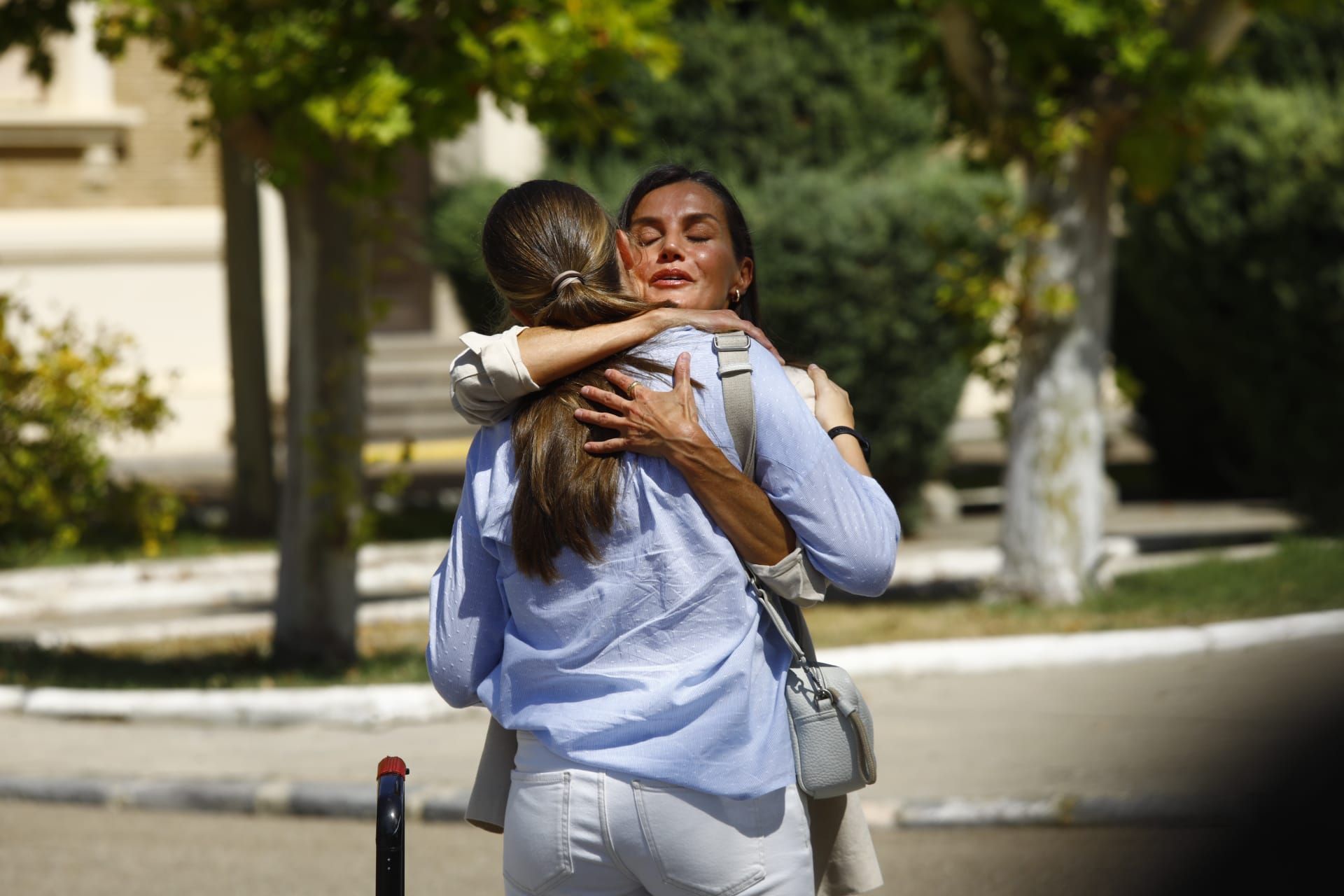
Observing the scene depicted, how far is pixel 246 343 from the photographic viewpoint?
12969 mm

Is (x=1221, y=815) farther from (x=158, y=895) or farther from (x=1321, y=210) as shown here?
(x=1321, y=210)

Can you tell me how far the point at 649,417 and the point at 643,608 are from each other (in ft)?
0.92

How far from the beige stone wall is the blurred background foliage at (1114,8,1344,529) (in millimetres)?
10157

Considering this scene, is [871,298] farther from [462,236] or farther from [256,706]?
[256,706]

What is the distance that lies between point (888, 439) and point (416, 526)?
4.04m

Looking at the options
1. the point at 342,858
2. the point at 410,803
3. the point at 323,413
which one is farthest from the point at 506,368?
the point at 323,413

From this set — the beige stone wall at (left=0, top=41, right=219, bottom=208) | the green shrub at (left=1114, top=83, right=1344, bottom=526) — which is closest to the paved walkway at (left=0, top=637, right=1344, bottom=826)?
the green shrub at (left=1114, top=83, right=1344, bottom=526)

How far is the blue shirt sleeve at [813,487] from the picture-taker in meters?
2.32

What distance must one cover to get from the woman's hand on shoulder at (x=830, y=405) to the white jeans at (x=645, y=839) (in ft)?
1.85

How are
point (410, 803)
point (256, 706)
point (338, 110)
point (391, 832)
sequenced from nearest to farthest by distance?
point (391, 832), point (410, 803), point (338, 110), point (256, 706)

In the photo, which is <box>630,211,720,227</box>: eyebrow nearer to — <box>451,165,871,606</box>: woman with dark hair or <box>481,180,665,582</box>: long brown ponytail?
<box>451,165,871,606</box>: woman with dark hair

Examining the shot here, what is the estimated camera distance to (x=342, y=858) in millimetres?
5453

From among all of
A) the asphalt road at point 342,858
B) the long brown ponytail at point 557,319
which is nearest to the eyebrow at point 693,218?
the long brown ponytail at point 557,319

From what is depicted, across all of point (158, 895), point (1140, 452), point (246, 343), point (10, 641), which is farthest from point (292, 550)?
point (1140, 452)
